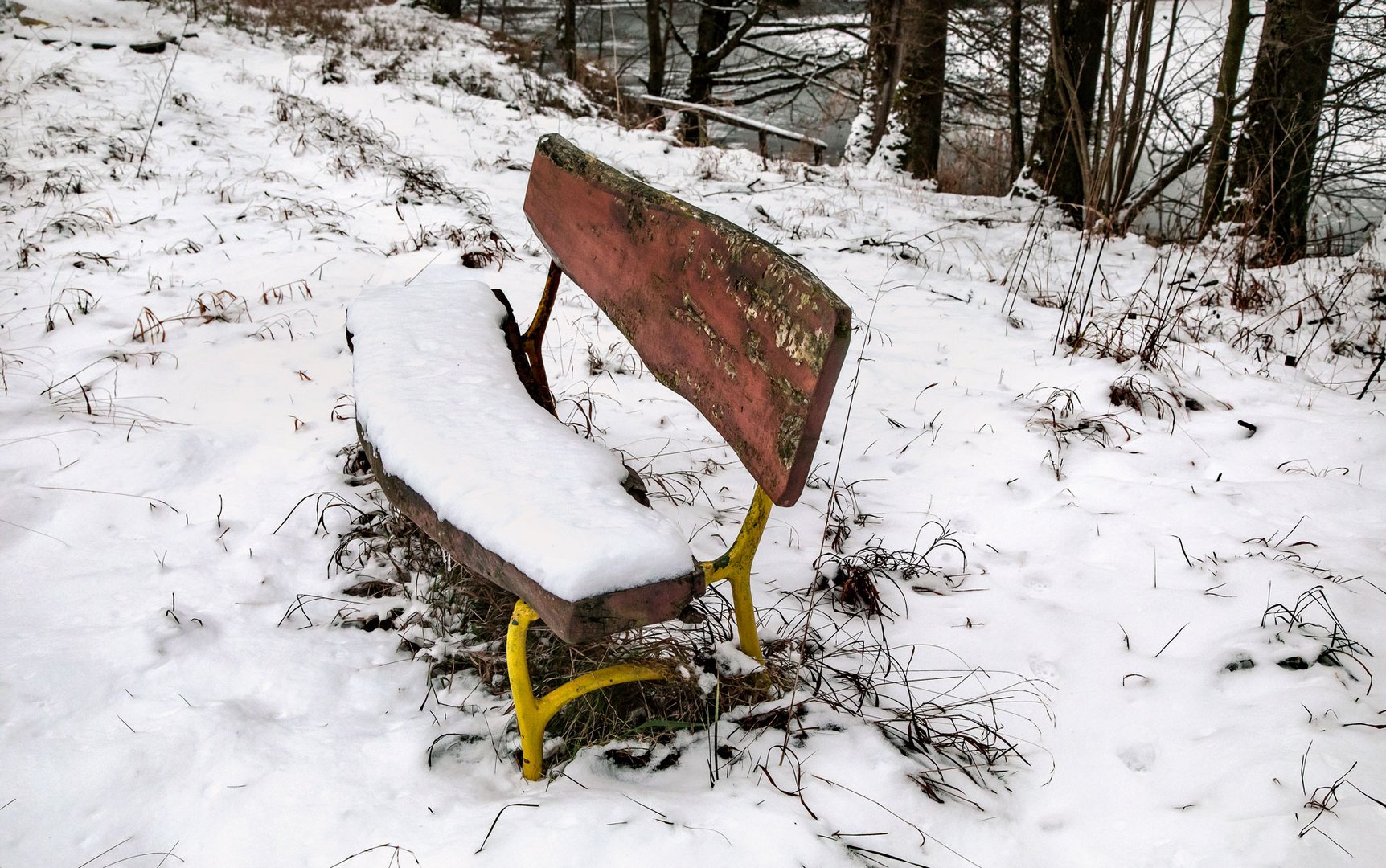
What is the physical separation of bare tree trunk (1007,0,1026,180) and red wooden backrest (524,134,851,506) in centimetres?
663

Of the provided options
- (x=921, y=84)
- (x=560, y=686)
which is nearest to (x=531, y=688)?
(x=560, y=686)

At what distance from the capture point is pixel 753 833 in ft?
4.59

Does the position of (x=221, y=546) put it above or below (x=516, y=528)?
below

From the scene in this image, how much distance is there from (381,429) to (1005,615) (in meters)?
1.56

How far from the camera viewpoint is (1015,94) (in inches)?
321

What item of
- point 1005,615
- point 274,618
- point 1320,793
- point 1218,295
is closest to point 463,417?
point 274,618

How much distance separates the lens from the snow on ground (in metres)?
1.45

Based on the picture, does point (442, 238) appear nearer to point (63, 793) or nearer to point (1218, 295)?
point (63, 793)

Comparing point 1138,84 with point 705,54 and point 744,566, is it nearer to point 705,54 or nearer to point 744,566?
point 744,566

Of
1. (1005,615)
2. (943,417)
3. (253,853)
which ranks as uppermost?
(943,417)

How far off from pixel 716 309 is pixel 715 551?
2.98 ft

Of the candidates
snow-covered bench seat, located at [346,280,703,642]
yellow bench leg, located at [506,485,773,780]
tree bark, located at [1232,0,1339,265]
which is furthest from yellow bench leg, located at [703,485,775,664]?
tree bark, located at [1232,0,1339,265]

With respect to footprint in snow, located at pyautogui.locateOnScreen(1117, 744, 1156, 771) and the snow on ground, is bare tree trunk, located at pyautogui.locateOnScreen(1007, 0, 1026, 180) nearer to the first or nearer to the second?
the snow on ground

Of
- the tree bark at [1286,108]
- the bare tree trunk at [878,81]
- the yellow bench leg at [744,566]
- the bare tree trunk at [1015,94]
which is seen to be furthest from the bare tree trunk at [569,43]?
the yellow bench leg at [744,566]
